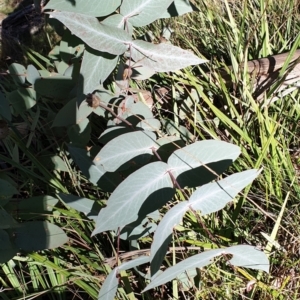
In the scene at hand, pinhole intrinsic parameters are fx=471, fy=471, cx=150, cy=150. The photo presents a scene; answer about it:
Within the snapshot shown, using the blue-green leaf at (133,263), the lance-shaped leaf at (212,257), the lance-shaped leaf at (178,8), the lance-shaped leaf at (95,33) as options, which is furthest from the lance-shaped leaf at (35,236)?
the lance-shaped leaf at (178,8)

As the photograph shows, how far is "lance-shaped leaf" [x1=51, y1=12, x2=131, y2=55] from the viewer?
2.57ft

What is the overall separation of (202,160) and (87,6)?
35 cm

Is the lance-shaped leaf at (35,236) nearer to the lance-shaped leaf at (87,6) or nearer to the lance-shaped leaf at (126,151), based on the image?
the lance-shaped leaf at (126,151)

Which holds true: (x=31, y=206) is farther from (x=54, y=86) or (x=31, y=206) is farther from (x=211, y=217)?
(x=211, y=217)

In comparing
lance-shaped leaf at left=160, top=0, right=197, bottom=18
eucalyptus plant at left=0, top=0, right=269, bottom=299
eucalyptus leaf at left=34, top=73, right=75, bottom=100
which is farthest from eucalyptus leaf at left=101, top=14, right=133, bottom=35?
eucalyptus leaf at left=34, top=73, right=75, bottom=100

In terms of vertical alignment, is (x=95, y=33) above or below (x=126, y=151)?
above

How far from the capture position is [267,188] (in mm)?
1177

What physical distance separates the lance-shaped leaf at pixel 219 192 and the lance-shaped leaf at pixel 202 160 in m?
0.03

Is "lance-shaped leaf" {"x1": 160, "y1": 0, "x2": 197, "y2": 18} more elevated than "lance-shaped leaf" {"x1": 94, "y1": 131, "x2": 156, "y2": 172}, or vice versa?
"lance-shaped leaf" {"x1": 160, "y1": 0, "x2": 197, "y2": 18}

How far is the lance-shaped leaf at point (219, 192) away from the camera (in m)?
0.81

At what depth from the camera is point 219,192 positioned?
0.82m

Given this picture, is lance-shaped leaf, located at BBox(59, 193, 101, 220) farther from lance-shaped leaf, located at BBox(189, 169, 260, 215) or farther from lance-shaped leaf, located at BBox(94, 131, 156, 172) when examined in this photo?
lance-shaped leaf, located at BBox(189, 169, 260, 215)

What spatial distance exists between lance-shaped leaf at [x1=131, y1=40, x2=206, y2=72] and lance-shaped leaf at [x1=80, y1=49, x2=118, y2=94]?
6 centimetres

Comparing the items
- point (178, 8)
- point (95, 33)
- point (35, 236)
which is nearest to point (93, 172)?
point (35, 236)
